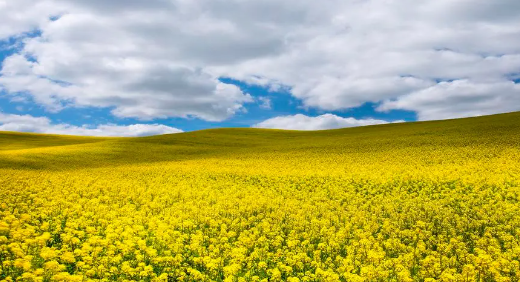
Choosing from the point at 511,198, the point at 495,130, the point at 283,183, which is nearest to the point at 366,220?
the point at 511,198

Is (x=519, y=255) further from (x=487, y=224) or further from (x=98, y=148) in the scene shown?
(x=98, y=148)

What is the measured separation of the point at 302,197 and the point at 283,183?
498 centimetres

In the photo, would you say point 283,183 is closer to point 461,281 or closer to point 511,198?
point 511,198

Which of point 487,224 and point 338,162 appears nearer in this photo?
point 487,224

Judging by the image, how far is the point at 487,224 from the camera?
488 inches

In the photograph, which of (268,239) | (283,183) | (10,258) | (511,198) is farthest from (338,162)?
(10,258)

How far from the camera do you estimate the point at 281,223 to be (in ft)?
43.3

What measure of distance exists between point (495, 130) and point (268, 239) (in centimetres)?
4304

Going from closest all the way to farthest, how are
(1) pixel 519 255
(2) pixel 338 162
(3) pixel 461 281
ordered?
1. (3) pixel 461 281
2. (1) pixel 519 255
3. (2) pixel 338 162

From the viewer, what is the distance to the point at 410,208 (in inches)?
571

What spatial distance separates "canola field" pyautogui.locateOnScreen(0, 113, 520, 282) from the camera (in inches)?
341

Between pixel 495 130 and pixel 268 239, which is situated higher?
pixel 495 130

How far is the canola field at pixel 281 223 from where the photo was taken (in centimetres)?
866

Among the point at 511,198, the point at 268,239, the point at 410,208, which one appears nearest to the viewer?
the point at 268,239
